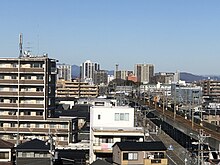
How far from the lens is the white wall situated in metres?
31.8

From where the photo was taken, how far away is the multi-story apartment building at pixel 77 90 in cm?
9550

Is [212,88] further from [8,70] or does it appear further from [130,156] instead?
[130,156]

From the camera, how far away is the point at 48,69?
37.7 metres

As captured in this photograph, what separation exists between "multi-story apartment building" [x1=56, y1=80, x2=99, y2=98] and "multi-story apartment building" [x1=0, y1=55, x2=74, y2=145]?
5660cm

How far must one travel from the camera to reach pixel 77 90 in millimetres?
96938

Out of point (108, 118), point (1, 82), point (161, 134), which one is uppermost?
point (1, 82)

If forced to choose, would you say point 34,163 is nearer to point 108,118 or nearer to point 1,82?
point 108,118

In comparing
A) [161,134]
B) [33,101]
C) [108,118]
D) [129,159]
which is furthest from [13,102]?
[161,134]

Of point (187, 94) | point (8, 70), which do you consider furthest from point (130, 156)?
point (187, 94)

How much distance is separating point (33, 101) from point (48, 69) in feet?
9.71

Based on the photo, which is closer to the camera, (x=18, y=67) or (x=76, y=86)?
(x=18, y=67)

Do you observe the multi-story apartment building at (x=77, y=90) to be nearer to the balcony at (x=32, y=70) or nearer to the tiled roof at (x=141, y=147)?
A: the balcony at (x=32, y=70)

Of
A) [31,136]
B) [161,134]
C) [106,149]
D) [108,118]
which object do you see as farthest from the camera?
[161,134]

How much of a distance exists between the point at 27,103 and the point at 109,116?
28.6 ft
